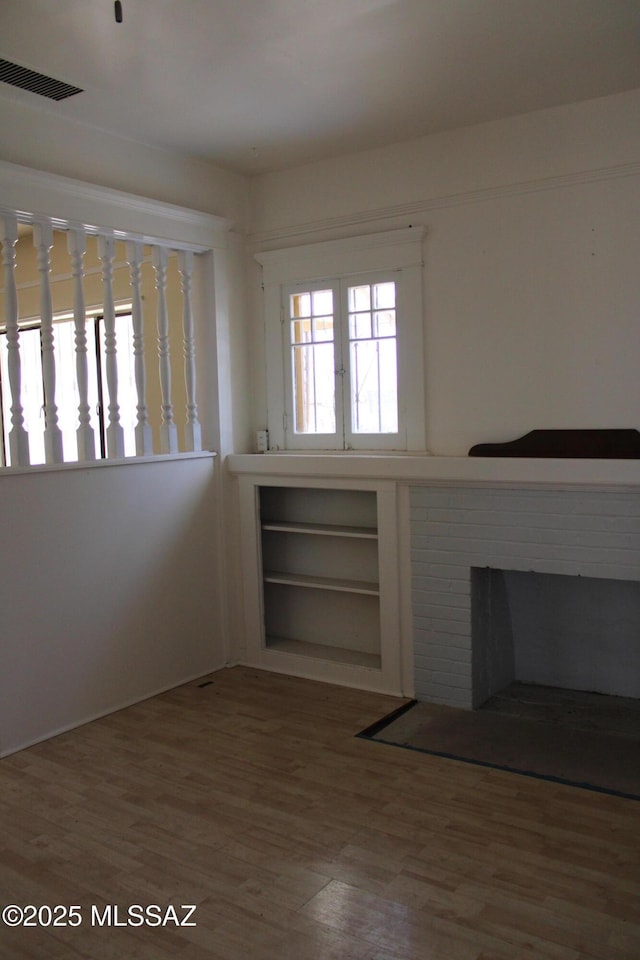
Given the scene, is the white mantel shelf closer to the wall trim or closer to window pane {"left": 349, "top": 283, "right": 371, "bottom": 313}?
window pane {"left": 349, "top": 283, "right": 371, "bottom": 313}

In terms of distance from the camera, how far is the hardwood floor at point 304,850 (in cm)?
240

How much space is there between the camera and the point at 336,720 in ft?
13.4

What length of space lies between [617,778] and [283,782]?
55.0 inches

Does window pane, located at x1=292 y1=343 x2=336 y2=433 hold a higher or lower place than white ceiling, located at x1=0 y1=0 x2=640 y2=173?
lower

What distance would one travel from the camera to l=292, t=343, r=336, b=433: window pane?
4.87m

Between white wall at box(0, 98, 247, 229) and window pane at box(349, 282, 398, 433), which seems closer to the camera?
white wall at box(0, 98, 247, 229)

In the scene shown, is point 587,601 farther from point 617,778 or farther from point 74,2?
point 74,2

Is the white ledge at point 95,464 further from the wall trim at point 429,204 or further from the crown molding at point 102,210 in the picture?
the wall trim at point 429,204

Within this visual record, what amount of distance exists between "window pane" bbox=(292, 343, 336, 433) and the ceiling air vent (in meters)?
1.91

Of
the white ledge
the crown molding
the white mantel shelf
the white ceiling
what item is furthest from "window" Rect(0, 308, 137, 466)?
the white ceiling

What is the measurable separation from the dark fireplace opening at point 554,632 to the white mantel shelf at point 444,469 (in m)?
0.55

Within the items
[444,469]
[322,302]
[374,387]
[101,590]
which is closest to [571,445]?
[444,469]

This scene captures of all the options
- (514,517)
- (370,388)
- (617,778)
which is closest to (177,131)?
(370,388)

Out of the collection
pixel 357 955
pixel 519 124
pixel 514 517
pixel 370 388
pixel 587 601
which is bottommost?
pixel 357 955
